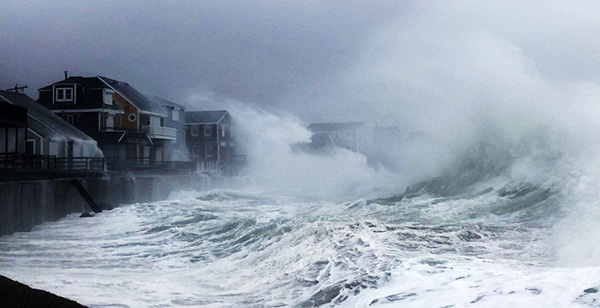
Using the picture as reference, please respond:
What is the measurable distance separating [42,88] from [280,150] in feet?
71.1

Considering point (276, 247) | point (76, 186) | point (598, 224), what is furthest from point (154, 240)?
point (76, 186)

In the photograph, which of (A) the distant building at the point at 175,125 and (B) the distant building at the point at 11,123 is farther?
(A) the distant building at the point at 175,125

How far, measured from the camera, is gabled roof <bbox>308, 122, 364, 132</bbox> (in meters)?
81.0

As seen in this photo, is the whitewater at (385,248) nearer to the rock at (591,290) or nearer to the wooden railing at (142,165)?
the rock at (591,290)

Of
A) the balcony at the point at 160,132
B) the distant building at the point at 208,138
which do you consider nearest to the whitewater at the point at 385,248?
the balcony at the point at 160,132

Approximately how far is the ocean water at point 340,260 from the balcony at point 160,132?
98.3 ft

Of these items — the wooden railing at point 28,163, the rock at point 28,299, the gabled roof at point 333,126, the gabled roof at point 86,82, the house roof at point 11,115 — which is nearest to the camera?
the rock at point 28,299

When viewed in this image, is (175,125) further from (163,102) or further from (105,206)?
(105,206)

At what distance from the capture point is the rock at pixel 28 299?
714 centimetres

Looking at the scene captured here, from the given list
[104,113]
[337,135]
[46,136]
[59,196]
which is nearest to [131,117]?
[104,113]

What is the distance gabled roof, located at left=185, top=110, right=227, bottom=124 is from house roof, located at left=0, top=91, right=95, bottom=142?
24209 millimetres

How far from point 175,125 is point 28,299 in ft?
165

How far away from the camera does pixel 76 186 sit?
88.4 ft

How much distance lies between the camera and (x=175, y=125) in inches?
2245
